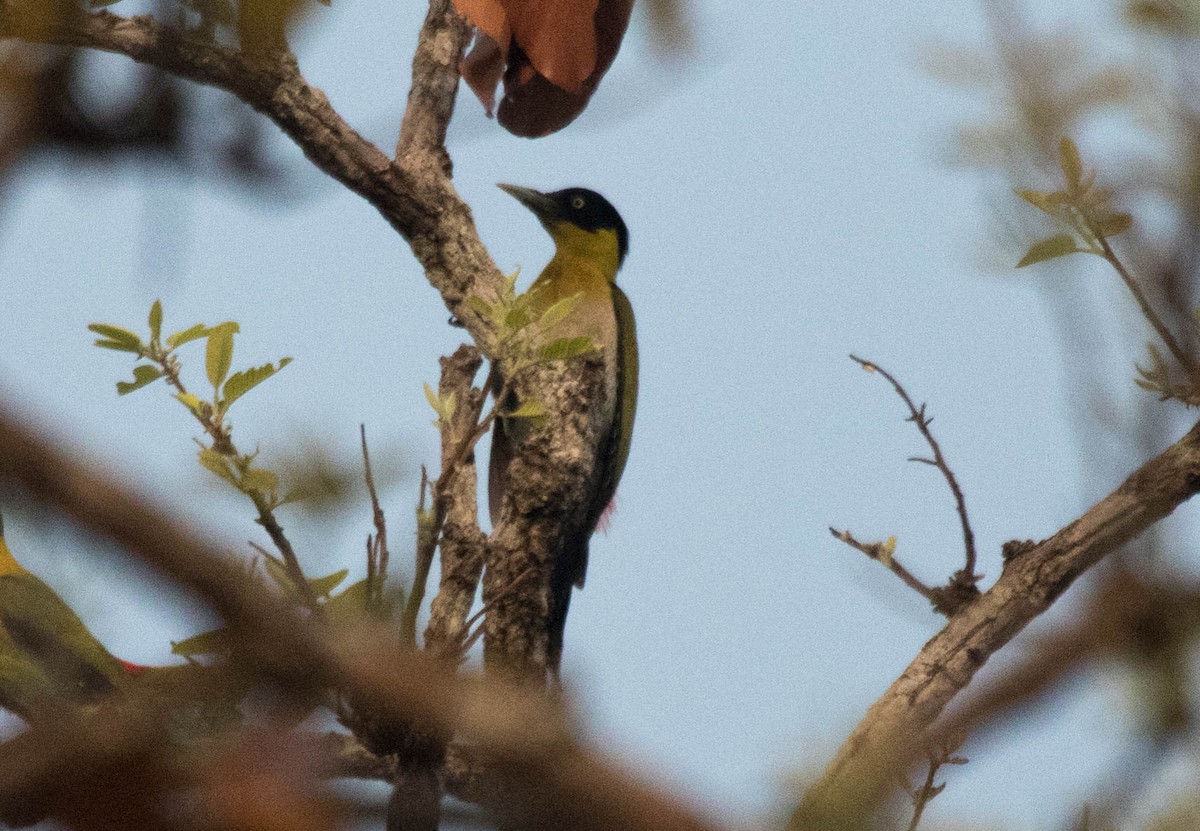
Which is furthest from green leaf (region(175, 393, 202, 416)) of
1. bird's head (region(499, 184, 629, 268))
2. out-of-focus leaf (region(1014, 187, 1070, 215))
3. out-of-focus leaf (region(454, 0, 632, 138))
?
bird's head (region(499, 184, 629, 268))

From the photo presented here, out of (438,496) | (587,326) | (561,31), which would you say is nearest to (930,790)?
(438,496)

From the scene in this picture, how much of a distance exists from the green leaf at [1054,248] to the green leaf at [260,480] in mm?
1154

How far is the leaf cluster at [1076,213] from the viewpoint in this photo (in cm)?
94

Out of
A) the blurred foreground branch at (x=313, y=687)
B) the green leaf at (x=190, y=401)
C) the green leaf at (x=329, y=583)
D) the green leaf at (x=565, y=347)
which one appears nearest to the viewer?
the blurred foreground branch at (x=313, y=687)

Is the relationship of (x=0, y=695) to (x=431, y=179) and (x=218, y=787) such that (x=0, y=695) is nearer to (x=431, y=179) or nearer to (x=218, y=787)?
(x=218, y=787)

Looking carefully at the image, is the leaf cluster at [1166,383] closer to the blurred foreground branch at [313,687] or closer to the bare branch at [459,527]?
the blurred foreground branch at [313,687]

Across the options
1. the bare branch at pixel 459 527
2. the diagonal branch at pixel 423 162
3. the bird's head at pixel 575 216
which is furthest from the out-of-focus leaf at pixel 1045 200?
the bird's head at pixel 575 216

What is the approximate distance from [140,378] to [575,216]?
10.1 ft

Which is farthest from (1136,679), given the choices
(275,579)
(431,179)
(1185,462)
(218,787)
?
(431,179)

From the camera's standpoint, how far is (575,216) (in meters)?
4.91

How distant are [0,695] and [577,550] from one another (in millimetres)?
2086

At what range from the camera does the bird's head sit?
191 inches

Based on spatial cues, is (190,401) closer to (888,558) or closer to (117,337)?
(117,337)

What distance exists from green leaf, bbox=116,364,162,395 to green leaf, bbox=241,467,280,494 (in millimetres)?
268
